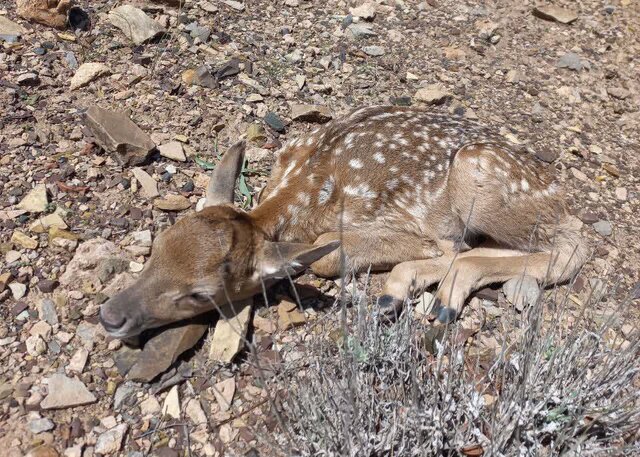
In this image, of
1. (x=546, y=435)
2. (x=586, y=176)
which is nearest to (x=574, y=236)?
(x=586, y=176)

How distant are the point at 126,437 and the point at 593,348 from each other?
94.9 inches

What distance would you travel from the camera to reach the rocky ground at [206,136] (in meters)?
3.33

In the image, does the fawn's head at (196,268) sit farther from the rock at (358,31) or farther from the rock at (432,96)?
the rock at (358,31)

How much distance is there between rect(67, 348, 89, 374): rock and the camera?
3.38 meters

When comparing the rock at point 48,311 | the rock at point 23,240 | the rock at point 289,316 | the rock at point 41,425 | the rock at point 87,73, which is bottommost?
the rock at point 41,425

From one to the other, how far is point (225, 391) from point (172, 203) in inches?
57.0

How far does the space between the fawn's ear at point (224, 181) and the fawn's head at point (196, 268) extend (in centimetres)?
30

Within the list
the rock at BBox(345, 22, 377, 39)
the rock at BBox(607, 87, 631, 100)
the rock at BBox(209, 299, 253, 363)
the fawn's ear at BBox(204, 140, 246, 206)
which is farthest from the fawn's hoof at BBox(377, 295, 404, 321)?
the rock at BBox(607, 87, 631, 100)

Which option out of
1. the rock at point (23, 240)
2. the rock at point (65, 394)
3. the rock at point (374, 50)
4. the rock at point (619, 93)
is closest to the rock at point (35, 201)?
the rock at point (23, 240)

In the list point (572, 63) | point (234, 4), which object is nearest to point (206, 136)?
point (234, 4)

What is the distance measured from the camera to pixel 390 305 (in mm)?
4000

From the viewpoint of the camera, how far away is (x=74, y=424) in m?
3.17

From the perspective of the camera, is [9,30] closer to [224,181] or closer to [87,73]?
[87,73]

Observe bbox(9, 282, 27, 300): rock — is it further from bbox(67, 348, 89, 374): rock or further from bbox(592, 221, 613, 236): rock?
bbox(592, 221, 613, 236): rock
